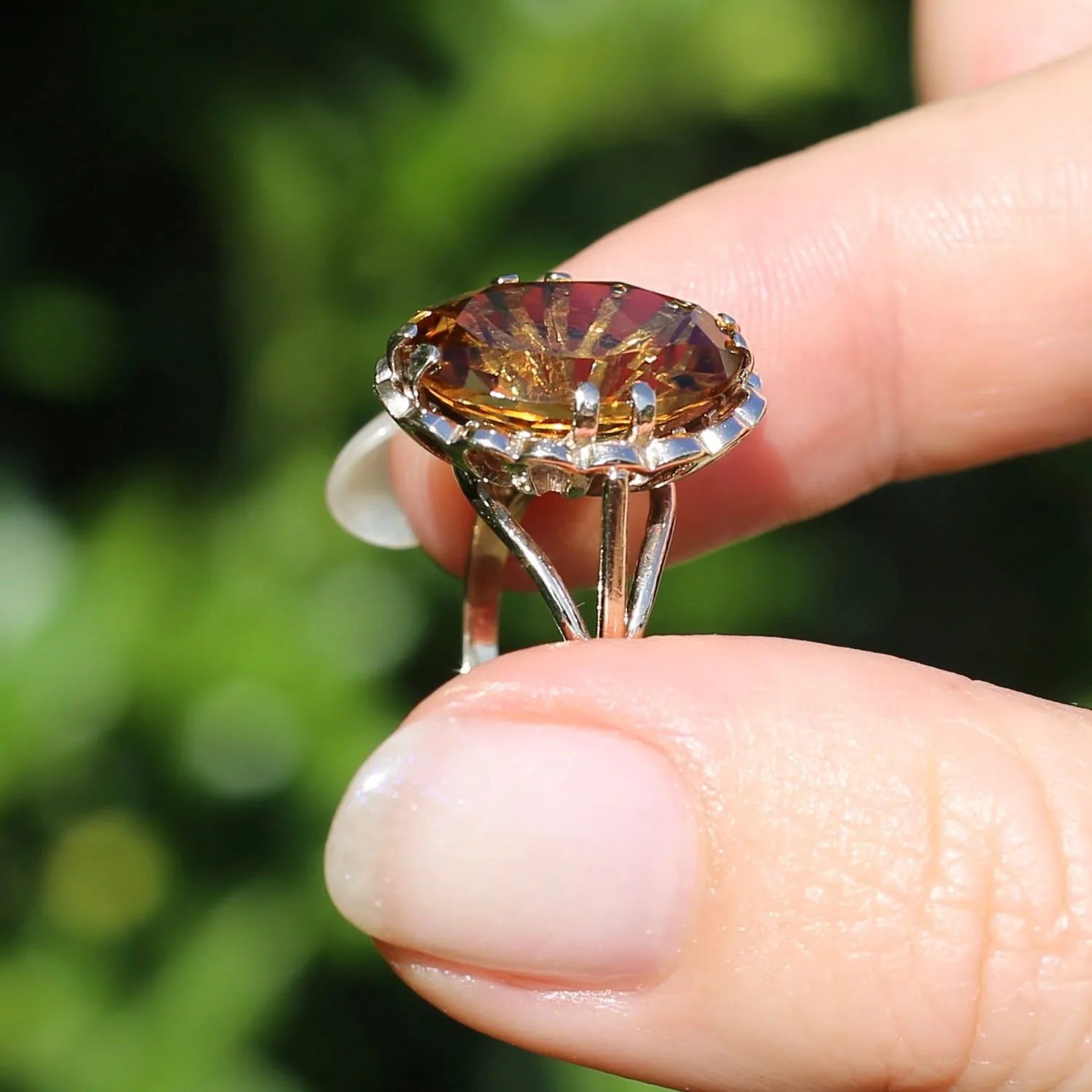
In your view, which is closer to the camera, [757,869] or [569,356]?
[757,869]

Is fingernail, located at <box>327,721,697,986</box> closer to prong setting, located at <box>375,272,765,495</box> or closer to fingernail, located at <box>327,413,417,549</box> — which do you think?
prong setting, located at <box>375,272,765,495</box>

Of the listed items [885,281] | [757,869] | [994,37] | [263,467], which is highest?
[994,37]

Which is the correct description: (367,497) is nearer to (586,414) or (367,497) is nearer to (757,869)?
(586,414)

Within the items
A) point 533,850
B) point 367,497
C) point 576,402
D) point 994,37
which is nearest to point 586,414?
point 576,402

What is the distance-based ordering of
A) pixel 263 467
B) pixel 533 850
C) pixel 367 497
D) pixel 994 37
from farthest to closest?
1. pixel 263 467
2. pixel 994 37
3. pixel 367 497
4. pixel 533 850

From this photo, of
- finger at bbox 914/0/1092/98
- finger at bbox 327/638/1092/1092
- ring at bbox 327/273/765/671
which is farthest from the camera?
finger at bbox 914/0/1092/98

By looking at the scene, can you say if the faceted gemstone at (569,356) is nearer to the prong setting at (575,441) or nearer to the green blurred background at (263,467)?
the prong setting at (575,441)

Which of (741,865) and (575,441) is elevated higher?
(575,441)

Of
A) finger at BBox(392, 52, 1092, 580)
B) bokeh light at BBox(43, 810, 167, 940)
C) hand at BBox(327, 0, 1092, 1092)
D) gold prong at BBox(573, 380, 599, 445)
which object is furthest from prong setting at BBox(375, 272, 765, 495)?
bokeh light at BBox(43, 810, 167, 940)
